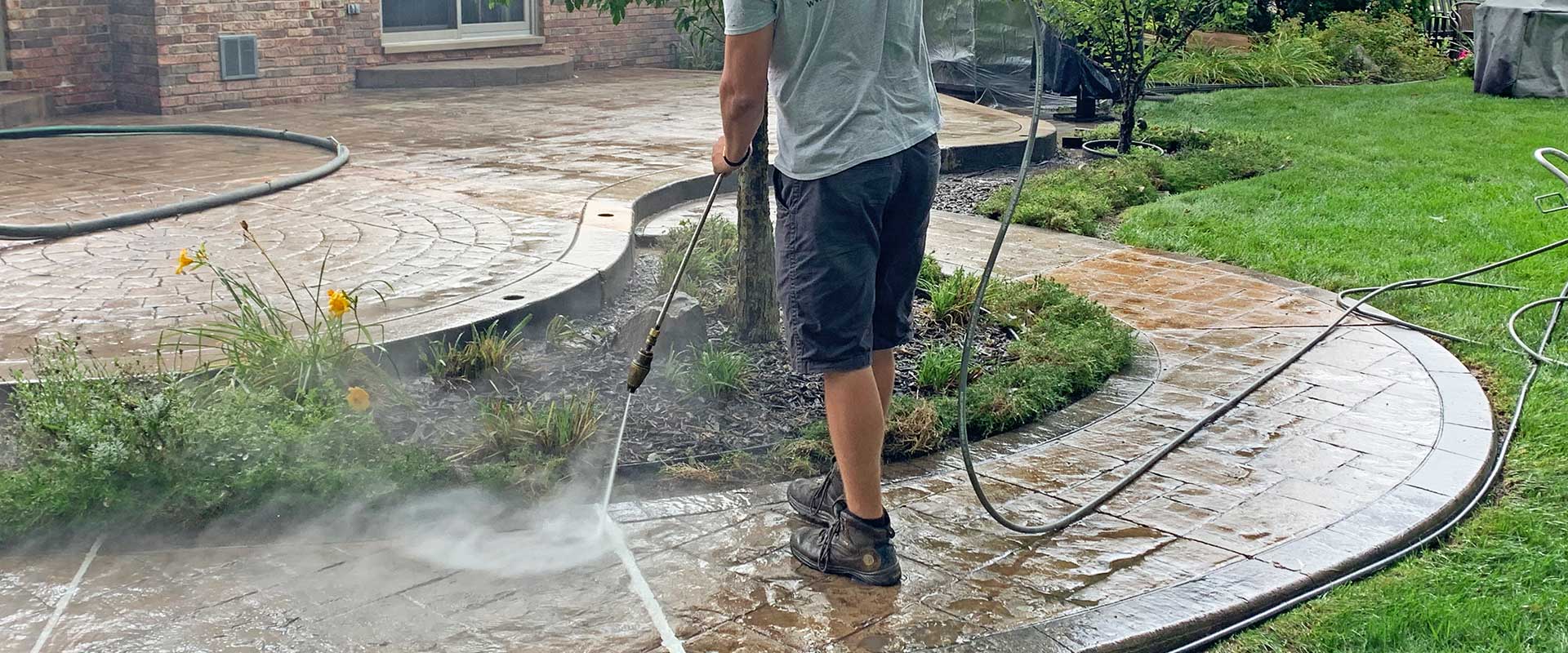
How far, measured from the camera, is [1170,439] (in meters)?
3.88

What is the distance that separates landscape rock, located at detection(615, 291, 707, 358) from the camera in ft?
14.2

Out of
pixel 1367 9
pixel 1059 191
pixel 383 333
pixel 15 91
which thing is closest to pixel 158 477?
pixel 383 333

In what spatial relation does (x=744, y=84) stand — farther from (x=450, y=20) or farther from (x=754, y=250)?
(x=450, y=20)

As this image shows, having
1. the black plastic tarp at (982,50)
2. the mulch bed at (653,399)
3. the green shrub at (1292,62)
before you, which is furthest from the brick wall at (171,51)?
the green shrub at (1292,62)

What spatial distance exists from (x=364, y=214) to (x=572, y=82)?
665 cm

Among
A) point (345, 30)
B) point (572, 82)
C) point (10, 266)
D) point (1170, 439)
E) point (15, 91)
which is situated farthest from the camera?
point (572, 82)

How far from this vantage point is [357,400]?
3.50m

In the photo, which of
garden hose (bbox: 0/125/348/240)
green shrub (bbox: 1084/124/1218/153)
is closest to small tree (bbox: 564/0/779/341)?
garden hose (bbox: 0/125/348/240)

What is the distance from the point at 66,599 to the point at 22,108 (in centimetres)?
744

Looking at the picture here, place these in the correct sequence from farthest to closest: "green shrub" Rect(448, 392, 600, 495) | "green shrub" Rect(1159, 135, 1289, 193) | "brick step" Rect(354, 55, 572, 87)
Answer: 1. "brick step" Rect(354, 55, 572, 87)
2. "green shrub" Rect(1159, 135, 1289, 193)
3. "green shrub" Rect(448, 392, 600, 495)

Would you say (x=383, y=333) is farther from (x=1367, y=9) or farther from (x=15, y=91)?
(x=1367, y=9)

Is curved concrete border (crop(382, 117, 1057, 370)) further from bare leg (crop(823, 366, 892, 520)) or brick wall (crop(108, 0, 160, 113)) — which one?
brick wall (crop(108, 0, 160, 113))

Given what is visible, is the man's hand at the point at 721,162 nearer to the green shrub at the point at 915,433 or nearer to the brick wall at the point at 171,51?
the green shrub at the point at 915,433

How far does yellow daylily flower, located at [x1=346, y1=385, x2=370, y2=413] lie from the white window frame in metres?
8.98
